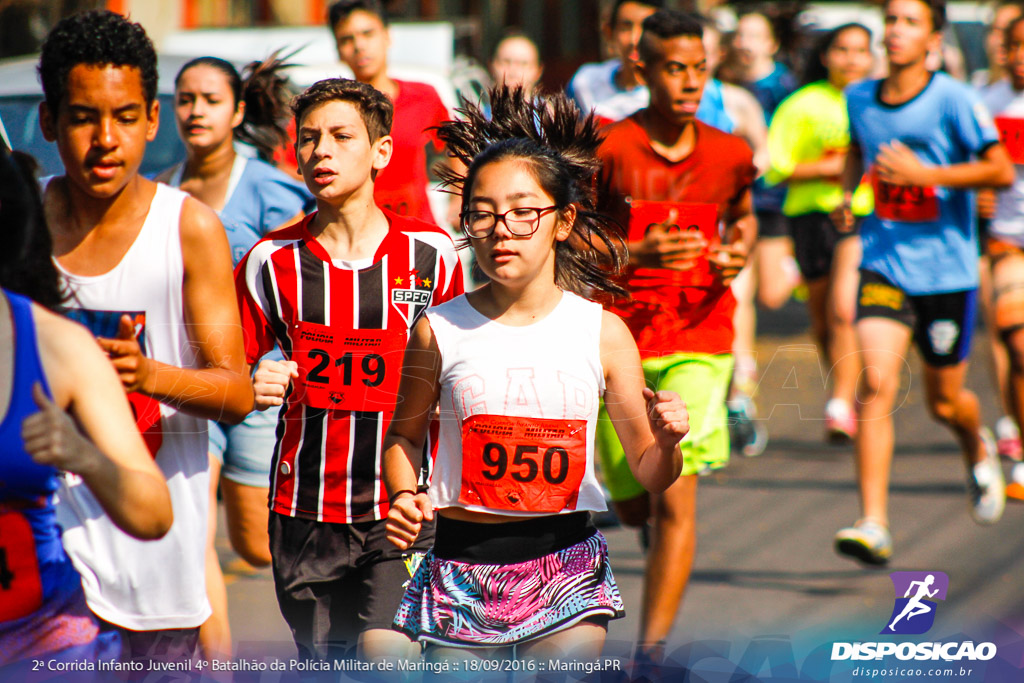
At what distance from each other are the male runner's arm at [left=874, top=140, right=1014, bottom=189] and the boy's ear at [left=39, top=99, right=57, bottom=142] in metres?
3.74

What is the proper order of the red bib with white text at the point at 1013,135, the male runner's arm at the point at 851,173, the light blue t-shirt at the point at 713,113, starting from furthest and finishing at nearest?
the red bib with white text at the point at 1013,135, the male runner's arm at the point at 851,173, the light blue t-shirt at the point at 713,113

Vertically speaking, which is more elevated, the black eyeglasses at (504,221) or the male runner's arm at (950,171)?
the male runner's arm at (950,171)

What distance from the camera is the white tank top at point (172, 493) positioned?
295cm

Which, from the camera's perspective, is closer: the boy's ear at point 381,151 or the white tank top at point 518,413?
the white tank top at point 518,413

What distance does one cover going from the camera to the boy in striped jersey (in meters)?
3.33

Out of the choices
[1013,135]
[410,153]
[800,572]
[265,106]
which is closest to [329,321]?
[265,106]

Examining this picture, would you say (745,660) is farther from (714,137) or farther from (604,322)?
(714,137)

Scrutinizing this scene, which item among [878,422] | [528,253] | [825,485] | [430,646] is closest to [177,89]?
[528,253]

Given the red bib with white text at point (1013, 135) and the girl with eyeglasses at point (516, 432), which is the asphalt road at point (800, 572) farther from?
the red bib with white text at point (1013, 135)

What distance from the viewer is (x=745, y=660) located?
326cm

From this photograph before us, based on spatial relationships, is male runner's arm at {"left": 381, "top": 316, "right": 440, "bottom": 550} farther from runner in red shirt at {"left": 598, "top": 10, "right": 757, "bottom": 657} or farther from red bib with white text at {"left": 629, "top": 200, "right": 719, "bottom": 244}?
red bib with white text at {"left": 629, "top": 200, "right": 719, "bottom": 244}

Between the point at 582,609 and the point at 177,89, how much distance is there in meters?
2.26

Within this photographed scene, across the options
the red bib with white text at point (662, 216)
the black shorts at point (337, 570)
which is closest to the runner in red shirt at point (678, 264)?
the red bib with white text at point (662, 216)

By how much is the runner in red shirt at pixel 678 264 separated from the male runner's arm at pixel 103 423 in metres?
2.43
